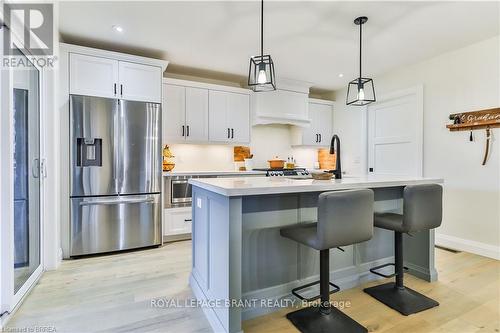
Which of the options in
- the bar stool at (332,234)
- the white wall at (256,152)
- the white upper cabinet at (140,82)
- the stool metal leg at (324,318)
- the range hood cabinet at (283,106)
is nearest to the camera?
the bar stool at (332,234)

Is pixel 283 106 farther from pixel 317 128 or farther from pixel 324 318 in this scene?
pixel 324 318

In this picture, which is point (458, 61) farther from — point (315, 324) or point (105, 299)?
point (105, 299)

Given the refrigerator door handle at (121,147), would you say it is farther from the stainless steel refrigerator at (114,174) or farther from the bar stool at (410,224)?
the bar stool at (410,224)

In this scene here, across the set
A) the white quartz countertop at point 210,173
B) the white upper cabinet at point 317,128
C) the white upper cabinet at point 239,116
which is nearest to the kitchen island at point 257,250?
the white quartz countertop at point 210,173

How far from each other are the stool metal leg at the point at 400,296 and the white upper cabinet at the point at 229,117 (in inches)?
116

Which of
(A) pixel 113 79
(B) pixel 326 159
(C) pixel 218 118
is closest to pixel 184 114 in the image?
(C) pixel 218 118

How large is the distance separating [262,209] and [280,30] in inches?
84.8

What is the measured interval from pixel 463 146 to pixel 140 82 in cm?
426

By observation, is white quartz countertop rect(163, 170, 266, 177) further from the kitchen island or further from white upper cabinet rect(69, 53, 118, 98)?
the kitchen island

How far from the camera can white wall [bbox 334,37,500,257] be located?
10.8 ft

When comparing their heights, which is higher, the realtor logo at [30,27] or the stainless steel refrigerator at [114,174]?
the realtor logo at [30,27]

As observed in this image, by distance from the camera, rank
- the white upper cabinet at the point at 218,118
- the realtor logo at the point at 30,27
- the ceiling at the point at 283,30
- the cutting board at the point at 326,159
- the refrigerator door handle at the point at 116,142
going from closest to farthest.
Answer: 1. the realtor logo at the point at 30,27
2. the ceiling at the point at 283,30
3. the refrigerator door handle at the point at 116,142
4. the white upper cabinet at the point at 218,118
5. the cutting board at the point at 326,159

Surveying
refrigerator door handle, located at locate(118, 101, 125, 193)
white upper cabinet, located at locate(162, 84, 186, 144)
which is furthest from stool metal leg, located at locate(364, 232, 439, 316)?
white upper cabinet, located at locate(162, 84, 186, 144)

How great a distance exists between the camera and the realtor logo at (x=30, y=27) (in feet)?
6.63
